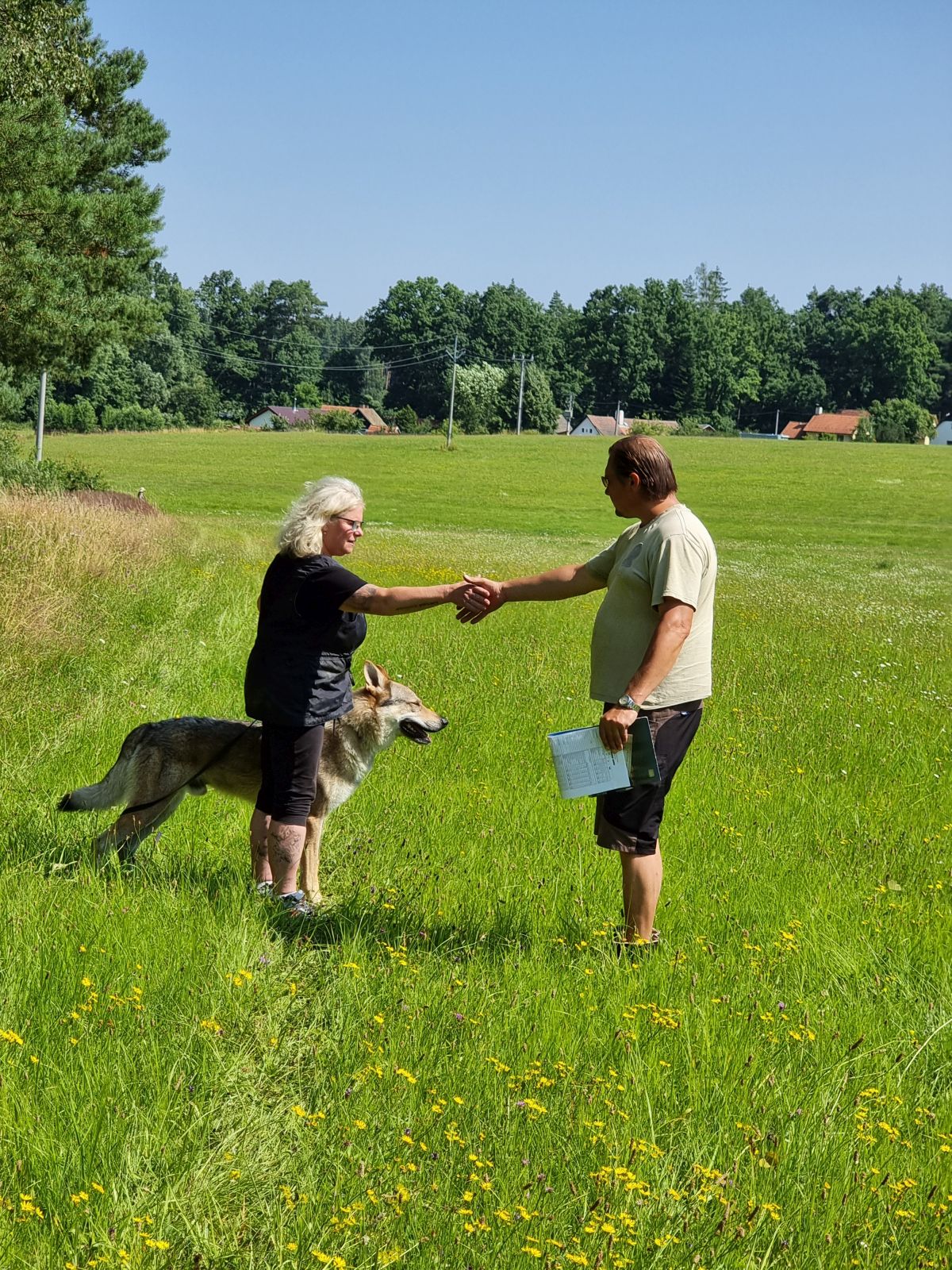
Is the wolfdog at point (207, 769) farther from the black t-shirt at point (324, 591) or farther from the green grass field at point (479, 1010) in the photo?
the black t-shirt at point (324, 591)

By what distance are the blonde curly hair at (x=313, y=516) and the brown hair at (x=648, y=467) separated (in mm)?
1166

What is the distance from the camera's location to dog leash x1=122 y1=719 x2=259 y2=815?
5.40 meters

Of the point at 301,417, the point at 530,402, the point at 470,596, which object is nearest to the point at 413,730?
the point at 470,596

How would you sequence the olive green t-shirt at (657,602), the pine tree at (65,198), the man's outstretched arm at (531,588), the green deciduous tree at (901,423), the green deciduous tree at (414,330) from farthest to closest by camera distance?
the green deciduous tree at (414,330), the green deciduous tree at (901,423), the pine tree at (65,198), the man's outstretched arm at (531,588), the olive green t-shirt at (657,602)

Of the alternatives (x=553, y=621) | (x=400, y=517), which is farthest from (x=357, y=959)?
(x=400, y=517)

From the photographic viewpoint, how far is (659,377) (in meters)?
136

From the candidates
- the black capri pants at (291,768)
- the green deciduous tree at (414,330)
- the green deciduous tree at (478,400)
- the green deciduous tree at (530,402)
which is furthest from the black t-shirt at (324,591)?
the green deciduous tree at (414,330)

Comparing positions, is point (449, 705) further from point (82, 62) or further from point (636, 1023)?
point (82, 62)

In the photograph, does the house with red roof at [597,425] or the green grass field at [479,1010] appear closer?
the green grass field at [479,1010]

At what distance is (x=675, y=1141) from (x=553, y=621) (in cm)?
1377

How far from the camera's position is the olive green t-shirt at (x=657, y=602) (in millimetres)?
4609

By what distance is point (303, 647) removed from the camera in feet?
16.5

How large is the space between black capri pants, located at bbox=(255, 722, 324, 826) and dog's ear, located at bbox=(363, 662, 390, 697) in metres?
0.68

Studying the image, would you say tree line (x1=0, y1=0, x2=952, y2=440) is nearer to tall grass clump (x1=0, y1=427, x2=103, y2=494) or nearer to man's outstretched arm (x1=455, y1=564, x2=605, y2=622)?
tall grass clump (x1=0, y1=427, x2=103, y2=494)
